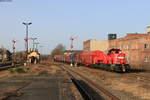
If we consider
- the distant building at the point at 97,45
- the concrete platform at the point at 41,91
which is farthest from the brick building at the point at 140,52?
the distant building at the point at 97,45

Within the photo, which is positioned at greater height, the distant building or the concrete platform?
the distant building

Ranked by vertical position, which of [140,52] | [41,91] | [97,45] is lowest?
[41,91]

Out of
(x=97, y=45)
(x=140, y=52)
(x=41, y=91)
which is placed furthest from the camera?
(x=97, y=45)

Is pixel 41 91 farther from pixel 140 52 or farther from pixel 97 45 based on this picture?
pixel 97 45

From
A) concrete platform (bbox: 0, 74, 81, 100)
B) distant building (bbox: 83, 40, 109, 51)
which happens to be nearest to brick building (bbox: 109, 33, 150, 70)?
concrete platform (bbox: 0, 74, 81, 100)

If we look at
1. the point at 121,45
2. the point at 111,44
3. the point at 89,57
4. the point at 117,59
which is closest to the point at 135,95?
the point at 117,59

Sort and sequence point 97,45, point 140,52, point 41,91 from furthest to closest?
point 97,45 → point 140,52 → point 41,91

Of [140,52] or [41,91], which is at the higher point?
[140,52]

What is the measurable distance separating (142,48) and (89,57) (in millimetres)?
14556

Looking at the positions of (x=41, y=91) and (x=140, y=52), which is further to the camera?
(x=140, y=52)

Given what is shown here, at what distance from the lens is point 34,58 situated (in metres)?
78.9

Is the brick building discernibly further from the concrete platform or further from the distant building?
the distant building

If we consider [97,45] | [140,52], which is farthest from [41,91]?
[97,45]

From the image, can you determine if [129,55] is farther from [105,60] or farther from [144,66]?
[105,60]
